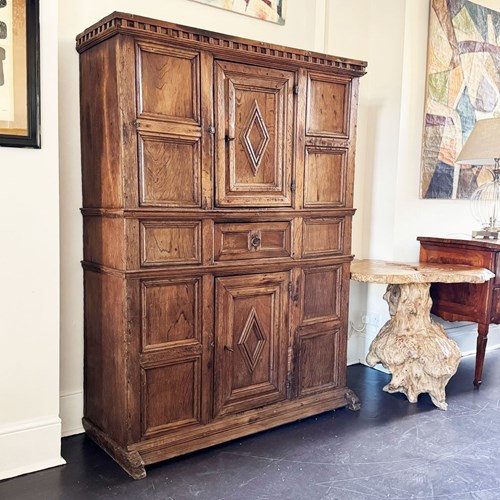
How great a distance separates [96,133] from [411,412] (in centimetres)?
218

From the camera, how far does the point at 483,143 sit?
10.7 feet

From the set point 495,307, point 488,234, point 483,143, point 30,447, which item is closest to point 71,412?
point 30,447

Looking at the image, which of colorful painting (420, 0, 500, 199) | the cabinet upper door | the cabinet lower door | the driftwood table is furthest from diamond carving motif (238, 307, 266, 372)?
colorful painting (420, 0, 500, 199)

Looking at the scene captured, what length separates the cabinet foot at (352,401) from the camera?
2.88m

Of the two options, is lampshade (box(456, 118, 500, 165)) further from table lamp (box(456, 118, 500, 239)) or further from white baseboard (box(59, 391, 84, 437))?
white baseboard (box(59, 391, 84, 437))

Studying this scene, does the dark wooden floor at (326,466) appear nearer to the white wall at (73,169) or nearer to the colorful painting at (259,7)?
the white wall at (73,169)

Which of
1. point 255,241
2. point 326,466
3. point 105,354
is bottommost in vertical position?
point 326,466

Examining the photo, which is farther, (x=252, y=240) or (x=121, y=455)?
(x=252, y=240)

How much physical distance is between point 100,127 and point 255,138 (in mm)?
694

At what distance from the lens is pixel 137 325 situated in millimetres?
2203

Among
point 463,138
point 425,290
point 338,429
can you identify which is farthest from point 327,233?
point 463,138

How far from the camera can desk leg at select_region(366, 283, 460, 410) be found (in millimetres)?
2939

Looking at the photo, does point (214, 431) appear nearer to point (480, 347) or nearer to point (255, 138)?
point (255, 138)

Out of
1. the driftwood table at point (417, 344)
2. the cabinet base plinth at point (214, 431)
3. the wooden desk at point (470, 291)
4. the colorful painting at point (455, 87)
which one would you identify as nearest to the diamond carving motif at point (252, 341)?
the cabinet base plinth at point (214, 431)
